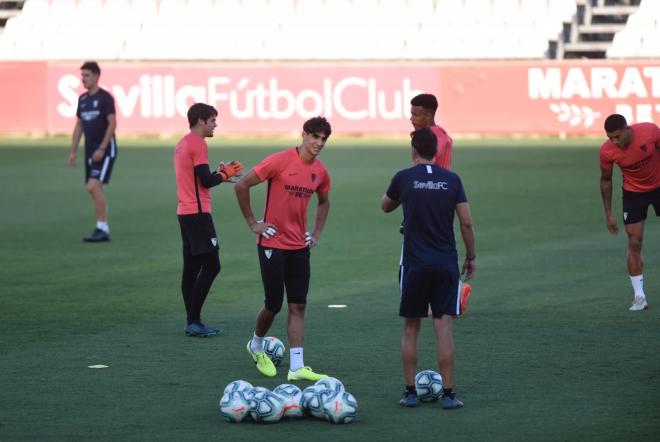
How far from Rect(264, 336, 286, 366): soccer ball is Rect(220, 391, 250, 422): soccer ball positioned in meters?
1.84

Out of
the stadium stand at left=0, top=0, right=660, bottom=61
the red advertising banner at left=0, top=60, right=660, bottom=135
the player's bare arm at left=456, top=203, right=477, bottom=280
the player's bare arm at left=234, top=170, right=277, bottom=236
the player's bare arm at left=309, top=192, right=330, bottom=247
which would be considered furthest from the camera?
the stadium stand at left=0, top=0, right=660, bottom=61

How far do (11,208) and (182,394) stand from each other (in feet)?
44.8

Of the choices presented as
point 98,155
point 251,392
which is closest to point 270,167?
point 251,392

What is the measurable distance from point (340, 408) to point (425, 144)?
1884 mm

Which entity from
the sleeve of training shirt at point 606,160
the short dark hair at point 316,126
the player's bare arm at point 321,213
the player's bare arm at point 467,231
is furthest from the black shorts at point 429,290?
the sleeve of training shirt at point 606,160

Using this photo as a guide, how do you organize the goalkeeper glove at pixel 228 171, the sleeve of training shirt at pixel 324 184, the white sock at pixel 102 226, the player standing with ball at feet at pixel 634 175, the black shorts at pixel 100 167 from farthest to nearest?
1. the black shorts at pixel 100 167
2. the white sock at pixel 102 226
3. the player standing with ball at feet at pixel 634 175
4. the goalkeeper glove at pixel 228 171
5. the sleeve of training shirt at pixel 324 184

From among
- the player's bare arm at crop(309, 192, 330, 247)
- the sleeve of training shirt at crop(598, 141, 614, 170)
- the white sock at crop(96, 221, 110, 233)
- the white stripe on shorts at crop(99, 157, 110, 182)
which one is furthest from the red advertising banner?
the player's bare arm at crop(309, 192, 330, 247)

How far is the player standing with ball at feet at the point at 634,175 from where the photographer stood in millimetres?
12453

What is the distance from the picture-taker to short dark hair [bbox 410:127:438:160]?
8.70m

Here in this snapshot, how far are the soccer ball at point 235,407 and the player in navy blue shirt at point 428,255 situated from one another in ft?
3.66

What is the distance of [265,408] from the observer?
27.0 ft

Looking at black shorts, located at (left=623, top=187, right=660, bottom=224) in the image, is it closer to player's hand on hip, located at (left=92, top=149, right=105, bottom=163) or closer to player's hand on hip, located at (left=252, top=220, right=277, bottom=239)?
player's hand on hip, located at (left=252, top=220, right=277, bottom=239)

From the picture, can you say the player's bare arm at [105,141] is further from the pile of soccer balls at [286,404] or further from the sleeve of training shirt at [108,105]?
the pile of soccer balls at [286,404]

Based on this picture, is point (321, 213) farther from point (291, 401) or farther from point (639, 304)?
point (639, 304)
